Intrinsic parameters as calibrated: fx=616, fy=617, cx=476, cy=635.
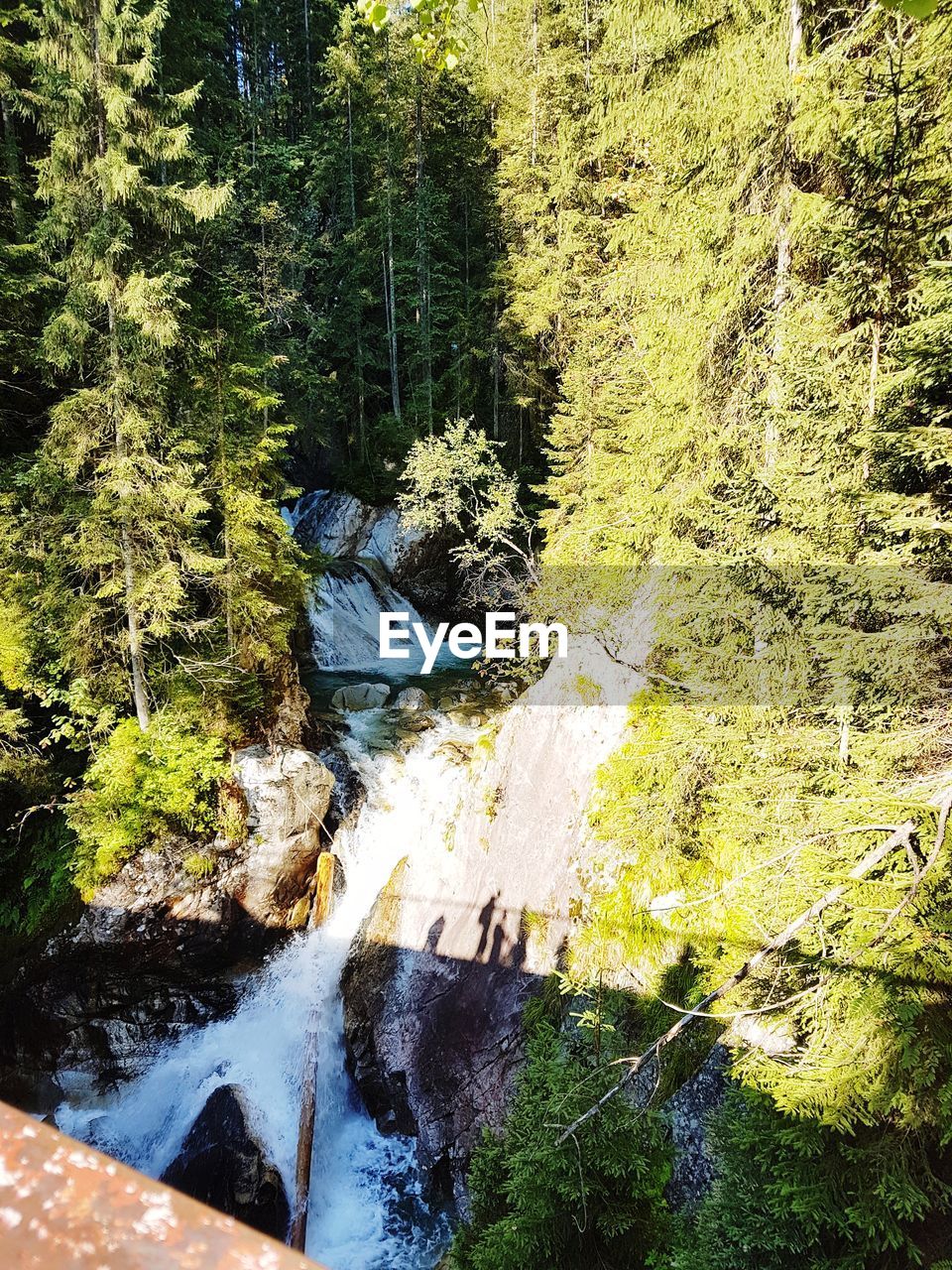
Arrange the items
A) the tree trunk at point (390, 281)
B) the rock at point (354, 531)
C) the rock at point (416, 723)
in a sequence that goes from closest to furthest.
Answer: the rock at point (416, 723)
the rock at point (354, 531)
the tree trunk at point (390, 281)

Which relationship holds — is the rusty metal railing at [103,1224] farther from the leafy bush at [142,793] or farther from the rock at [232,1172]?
the leafy bush at [142,793]

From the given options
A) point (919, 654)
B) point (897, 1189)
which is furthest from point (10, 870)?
point (919, 654)

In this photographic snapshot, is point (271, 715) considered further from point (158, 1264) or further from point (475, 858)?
point (158, 1264)

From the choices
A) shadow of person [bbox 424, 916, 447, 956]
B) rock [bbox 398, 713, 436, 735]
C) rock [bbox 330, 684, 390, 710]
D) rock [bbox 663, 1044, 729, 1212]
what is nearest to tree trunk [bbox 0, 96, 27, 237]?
rock [bbox 330, 684, 390, 710]

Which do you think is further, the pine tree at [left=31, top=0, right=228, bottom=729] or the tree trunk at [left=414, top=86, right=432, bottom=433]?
the tree trunk at [left=414, top=86, right=432, bottom=433]

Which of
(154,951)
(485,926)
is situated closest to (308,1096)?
(154,951)

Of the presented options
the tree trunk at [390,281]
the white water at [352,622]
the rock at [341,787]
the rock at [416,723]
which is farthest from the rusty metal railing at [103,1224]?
the tree trunk at [390,281]

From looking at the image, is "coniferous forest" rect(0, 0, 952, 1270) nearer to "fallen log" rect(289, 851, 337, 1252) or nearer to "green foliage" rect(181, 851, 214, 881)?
"green foliage" rect(181, 851, 214, 881)
